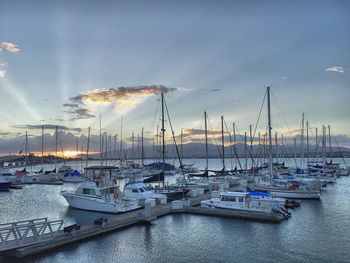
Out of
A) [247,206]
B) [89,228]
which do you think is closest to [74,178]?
[247,206]

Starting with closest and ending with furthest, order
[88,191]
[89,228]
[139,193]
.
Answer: [89,228]
[88,191]
[139,193]

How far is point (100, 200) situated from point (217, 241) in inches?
585

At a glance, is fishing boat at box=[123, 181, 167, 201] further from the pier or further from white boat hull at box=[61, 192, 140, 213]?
white boat hull at box=[61, 192, 140, 213]

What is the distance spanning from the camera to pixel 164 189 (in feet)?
148

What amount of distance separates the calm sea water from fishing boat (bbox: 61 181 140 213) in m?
1.16

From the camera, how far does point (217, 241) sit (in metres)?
25.8

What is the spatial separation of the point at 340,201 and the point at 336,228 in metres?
17.4

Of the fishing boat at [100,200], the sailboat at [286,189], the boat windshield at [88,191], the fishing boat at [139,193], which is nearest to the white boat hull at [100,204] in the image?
the fishing boat at [100,200]

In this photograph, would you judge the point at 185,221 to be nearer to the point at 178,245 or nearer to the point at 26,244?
the point at 178,245

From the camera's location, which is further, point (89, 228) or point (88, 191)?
point (88, 191)

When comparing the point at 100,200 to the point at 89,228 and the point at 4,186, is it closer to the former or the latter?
the point at 89,228

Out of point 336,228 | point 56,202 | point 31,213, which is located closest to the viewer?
point 336,228

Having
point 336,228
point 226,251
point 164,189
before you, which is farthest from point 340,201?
point 226,251

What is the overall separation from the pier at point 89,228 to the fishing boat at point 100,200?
3.36ft
